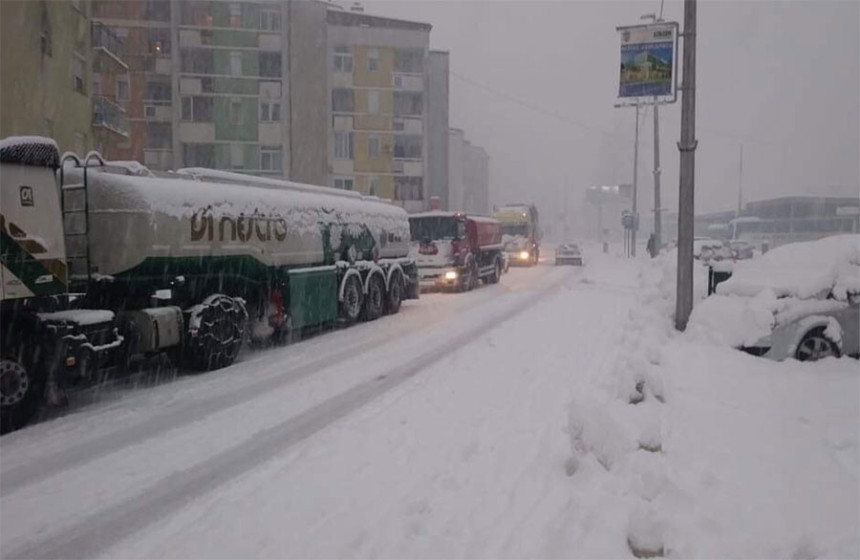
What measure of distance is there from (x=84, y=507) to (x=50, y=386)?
10.0ft

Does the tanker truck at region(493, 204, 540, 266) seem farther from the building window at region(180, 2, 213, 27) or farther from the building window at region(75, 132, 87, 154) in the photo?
the building window at region(180, 2, 213, 27)

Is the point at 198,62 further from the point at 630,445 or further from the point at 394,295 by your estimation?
the point at 630,445

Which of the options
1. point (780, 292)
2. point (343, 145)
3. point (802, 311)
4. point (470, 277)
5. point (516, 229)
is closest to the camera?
point (802, 311)

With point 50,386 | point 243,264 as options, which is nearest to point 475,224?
point 243,264

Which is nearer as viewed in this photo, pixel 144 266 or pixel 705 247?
pixel 144 266

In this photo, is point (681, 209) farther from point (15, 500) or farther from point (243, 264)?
point (15, 500)

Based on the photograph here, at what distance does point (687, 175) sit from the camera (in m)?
12.9

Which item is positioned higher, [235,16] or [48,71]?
[235,16]

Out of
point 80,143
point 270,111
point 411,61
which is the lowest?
point 80,143

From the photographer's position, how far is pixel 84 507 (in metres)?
5.13

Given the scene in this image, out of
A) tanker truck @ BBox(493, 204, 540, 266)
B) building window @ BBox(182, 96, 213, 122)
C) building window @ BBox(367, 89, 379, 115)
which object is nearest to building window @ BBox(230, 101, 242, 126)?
building window @ BBox(182, 96, 213, 122)

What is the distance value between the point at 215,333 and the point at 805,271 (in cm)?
894

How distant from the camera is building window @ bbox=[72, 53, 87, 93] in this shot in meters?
23.8

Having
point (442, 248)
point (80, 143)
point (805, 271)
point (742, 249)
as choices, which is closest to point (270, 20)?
point (80, 143)
